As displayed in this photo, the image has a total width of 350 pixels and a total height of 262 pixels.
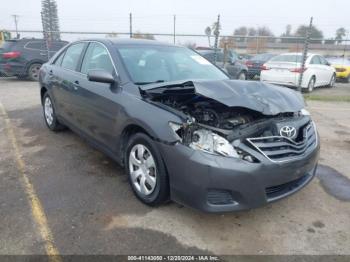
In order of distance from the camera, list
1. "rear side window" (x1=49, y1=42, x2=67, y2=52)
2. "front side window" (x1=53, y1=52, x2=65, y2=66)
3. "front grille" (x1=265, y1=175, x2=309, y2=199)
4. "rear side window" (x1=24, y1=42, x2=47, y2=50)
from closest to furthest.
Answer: "front grille" (x1=265, y1=175, x2=309, y2=199) → "front side window" (x1=53, y1=52, x2=65, y2=66) → "rear side window" (x1=24, y1=42, x2=47, y2=50) → "rear side window" (x1=49, y1=42, x2=67, y2=52)

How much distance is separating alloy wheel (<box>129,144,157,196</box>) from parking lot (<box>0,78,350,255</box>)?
20 centimetres

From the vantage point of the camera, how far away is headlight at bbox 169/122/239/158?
9.03ft

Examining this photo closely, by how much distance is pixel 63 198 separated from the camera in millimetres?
3533

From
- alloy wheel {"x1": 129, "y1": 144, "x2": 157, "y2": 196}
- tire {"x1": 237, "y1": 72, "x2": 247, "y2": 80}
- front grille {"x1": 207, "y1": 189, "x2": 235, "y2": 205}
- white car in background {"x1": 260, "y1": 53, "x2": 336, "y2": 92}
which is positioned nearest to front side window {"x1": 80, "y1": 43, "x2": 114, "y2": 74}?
alloy wheel {"x1": 129, "y1": 144, "x2": 157, "y2": 196}

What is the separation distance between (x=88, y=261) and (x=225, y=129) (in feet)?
5.11

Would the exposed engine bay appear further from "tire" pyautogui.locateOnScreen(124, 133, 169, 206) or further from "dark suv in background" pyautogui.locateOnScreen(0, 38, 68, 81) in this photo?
"dark suv in background" pyautogui.locateOnScreen(0, 38, 68, 81)

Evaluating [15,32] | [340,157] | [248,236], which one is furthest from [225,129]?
[15,32]

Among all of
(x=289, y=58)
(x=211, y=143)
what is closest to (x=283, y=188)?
(x=211, y=143)

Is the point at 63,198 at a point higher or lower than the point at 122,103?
lower

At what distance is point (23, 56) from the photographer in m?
12.6

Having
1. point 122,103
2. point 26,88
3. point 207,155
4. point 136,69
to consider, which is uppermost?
point 136,69

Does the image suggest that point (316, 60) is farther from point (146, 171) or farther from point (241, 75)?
point (146, 171)

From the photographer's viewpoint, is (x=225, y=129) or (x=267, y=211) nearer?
(x=225, y=129)

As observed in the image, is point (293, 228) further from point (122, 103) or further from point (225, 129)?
point (122, 103)
